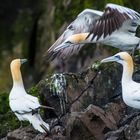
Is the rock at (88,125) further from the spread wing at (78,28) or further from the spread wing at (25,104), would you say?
the spread wing at (78,28)

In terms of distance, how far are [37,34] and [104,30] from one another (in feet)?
47.1

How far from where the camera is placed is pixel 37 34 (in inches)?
1294

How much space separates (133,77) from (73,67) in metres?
7.95

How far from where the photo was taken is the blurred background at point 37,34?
82.5 ft

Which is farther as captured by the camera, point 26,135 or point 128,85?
point 26,135

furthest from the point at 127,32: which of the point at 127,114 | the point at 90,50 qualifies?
the point at 90,50

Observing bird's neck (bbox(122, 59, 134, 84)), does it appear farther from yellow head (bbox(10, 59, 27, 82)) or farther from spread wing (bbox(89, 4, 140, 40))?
yellow head (bbox(10, 59, 27, 82))

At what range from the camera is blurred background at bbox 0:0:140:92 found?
2514cm

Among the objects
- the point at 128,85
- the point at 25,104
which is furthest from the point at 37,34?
the point at 128,85

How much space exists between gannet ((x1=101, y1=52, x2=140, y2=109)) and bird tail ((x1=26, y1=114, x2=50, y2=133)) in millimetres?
1493

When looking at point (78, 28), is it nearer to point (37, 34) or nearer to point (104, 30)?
point (104, 30)

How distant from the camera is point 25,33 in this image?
35062 mm

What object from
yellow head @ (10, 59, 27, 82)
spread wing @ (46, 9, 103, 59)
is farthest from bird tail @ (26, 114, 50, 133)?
spread wing @ (46, 9, 103, 59)

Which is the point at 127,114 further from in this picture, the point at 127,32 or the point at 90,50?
the point at 90,50
